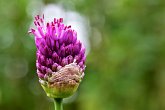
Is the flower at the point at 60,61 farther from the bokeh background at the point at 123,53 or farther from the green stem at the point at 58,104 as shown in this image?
the bokeh background at the point at 123,53

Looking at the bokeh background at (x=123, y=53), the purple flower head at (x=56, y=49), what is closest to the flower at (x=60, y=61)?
the purple flower head at (x=56, y=49)

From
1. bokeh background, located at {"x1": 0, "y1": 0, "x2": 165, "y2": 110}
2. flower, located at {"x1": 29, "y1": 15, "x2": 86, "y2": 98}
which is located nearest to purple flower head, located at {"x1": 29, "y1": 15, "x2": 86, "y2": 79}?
flower, located at {"x1": 29, "y1": 15, "x2": 86, "y2": 98}

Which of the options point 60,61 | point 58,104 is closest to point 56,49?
point 60,61

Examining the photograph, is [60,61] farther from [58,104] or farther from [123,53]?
[123,53]

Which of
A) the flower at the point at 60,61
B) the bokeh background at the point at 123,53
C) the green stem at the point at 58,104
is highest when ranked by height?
the flower at the point at 60,61

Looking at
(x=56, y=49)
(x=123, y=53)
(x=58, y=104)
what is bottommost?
(x=123, y=53)

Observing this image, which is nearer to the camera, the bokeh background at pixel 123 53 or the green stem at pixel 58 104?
the green stem at pixel 58 104

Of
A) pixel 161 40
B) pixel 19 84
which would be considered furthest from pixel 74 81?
pixel 19 84

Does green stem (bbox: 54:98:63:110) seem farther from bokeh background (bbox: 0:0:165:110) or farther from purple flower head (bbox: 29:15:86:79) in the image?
bokeh background (bbox: 0:0:165:110)
